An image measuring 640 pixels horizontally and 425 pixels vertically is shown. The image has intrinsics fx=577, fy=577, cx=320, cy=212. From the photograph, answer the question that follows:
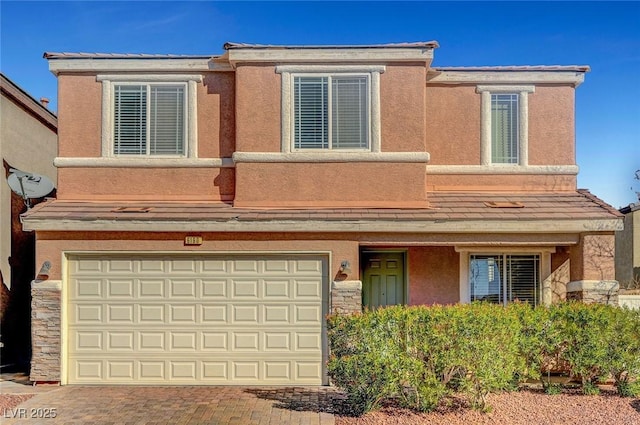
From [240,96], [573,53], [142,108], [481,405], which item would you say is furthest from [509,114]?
[142,108]

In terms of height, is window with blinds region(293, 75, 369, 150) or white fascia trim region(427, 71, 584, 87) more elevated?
white fascia trim region(427, 71, 584, 87)

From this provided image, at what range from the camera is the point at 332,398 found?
29.8 ft

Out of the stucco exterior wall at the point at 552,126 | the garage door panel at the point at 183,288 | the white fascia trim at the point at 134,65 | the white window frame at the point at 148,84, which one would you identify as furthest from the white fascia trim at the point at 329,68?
the garage door panel at the point at 183,288

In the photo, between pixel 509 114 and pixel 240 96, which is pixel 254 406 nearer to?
pixel 240 96

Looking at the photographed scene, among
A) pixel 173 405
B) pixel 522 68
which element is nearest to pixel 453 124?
pixel 522 68

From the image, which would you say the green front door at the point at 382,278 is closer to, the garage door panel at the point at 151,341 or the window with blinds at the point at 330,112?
the window with blinds at the point at 330,112

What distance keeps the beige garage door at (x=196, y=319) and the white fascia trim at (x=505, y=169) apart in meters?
3.28

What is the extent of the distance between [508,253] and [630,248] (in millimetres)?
9752

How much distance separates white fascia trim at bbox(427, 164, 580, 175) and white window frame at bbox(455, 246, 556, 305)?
1.57m

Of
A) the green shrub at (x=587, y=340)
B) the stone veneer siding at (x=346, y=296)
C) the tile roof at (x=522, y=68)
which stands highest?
the tile roof at (x=522, y=68)

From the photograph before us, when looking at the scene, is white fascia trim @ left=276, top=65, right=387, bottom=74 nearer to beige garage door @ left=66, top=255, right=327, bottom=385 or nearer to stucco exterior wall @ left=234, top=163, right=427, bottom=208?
stucco exterior wall @ left=234, top=163, right=427, bottom=208

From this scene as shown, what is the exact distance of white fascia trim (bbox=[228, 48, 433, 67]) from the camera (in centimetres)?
1084

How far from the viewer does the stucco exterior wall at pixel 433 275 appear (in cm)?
1131

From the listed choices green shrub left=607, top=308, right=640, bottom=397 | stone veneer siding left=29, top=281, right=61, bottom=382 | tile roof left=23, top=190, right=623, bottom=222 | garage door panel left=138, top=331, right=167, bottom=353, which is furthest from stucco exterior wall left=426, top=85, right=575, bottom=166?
stone veneer siding left=29, top=281, right=61, bottom=382
